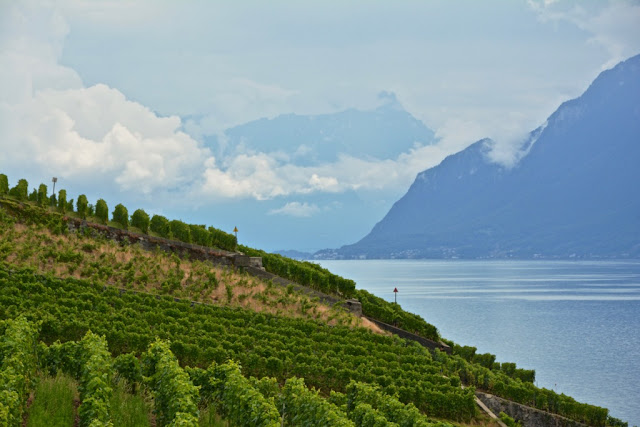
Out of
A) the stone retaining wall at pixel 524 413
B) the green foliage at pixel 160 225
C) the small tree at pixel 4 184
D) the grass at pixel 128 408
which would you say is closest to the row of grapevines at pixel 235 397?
the grass at pixel 128 408

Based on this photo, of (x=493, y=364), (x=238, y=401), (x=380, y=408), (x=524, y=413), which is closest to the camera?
(x=238, y=401)

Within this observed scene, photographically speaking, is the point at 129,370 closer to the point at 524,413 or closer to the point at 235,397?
the point at 235,397

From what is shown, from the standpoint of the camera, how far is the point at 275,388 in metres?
22.9

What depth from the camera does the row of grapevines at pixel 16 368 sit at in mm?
16219

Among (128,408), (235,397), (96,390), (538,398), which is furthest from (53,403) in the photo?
(538,398)

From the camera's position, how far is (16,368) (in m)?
18.9

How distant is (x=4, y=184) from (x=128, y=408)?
32.9m

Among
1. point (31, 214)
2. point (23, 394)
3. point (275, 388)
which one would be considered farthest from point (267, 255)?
point (23, 394)

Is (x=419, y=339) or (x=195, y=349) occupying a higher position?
(x=419, y=339)

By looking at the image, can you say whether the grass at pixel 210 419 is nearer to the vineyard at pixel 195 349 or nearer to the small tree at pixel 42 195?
the vineyard at pixel 195 349

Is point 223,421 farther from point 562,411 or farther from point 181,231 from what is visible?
point 181,231

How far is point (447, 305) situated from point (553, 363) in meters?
55.5

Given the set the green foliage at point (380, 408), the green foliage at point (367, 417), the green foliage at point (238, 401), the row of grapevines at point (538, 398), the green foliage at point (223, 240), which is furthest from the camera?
the green foliage at point (223, 240)

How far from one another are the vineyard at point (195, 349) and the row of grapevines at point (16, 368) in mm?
62
